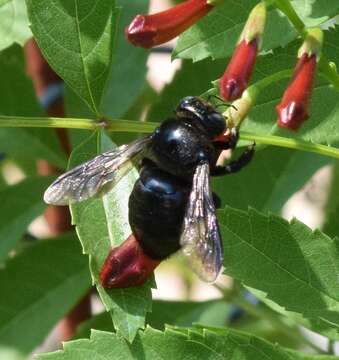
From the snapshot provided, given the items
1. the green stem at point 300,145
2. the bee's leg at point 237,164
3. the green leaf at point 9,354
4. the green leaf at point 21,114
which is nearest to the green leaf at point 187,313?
the green leaf at point 9,354

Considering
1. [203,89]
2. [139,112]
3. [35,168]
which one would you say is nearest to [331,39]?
[203,89]

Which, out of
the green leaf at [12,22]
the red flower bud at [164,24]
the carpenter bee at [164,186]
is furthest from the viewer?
the green leaf at [12,22]

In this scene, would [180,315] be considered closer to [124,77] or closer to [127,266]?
[124,77]

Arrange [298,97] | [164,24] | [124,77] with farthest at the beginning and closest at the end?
1. [124,77]
2. [164,24]
3. [298,97]

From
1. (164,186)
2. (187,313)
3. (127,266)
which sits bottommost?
(187,313)

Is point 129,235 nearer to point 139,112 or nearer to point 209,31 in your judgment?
point 209,31

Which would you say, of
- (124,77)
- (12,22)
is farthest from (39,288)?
(12,22)

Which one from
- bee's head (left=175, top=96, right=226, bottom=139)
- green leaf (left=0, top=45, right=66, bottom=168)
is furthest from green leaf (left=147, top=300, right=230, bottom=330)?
bee's head (left=175, top=96, right=226, bottom=139)

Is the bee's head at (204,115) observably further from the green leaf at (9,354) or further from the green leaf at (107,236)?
the green leaf at (9,354)
